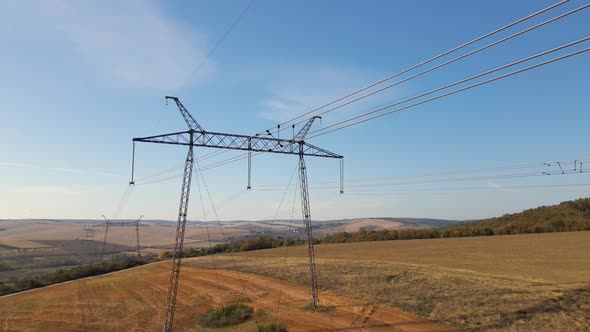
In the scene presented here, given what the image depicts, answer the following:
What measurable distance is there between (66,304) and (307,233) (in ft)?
102

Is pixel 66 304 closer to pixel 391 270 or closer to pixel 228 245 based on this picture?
pixel 391 270

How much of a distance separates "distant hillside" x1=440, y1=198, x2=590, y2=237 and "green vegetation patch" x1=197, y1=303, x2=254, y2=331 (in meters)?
79.1

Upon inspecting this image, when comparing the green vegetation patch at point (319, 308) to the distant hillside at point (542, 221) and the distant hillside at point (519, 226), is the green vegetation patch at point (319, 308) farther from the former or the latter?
the distant hillside at point (542, 221)

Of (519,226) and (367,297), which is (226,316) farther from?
(519,226)

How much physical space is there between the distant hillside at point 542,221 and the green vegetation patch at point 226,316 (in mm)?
79062

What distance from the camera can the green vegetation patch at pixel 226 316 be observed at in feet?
99.6

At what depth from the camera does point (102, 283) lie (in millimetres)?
58719

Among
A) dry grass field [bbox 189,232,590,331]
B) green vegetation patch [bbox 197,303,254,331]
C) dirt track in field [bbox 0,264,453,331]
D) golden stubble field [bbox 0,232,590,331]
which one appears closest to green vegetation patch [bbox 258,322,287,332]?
dirt track in field [bbox 0,264,453,331]

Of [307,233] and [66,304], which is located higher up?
[307,233]

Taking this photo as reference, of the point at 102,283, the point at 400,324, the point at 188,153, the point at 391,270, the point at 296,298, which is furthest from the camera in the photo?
the point at 102,283

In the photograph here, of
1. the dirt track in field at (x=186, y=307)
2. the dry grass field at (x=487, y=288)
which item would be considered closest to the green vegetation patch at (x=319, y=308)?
the dirt track in field at (x=186, y=307)

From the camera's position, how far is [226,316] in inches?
1230

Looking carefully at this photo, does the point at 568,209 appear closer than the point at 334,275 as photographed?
No

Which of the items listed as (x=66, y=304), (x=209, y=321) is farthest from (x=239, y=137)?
(x=66, y=304)
